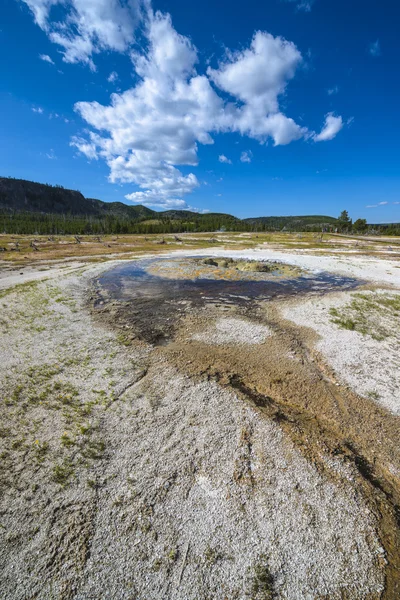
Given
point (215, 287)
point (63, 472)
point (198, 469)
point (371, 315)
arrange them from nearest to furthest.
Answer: point (63, 472) → point (198, 469) → point (371, 315) → point (215, 287)

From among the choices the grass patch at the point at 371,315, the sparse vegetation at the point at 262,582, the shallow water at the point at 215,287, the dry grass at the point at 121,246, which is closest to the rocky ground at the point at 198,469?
the sparse vegetation at the point at 262,582

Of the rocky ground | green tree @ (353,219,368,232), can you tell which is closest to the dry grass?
the rocky ground

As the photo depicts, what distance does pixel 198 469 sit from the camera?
6.11 m

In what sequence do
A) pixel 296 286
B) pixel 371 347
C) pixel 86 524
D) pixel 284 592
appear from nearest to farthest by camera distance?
pixel 284 592 < pixel 86 524 < pixel 371 347 < pixel 296 286

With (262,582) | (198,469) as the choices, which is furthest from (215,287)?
(262,582)

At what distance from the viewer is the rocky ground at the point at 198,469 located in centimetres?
436

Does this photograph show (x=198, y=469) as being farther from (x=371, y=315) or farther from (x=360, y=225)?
(x=360, y=225)

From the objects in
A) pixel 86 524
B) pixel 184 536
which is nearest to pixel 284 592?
pixel 184 536

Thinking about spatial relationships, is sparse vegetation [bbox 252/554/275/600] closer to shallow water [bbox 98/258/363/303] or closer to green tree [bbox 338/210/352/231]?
shallow water [bbox 98/258/363/303]

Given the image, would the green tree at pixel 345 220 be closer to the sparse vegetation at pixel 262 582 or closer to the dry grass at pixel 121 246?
the dry grass at pixel 121 246

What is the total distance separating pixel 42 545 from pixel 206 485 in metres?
3.22

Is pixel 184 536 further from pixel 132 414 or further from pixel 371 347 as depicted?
pixel 371 347

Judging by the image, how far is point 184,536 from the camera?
4828 millimetres

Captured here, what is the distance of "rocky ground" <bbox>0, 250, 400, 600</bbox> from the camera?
171 inches
